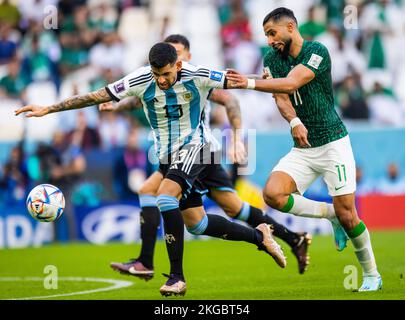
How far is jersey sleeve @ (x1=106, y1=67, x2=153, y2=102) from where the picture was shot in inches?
360

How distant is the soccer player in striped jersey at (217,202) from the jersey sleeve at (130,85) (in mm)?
914

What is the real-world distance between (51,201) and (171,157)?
138cm

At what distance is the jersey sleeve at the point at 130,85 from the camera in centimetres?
913

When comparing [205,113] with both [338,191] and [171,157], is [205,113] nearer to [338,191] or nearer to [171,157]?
[171,157]

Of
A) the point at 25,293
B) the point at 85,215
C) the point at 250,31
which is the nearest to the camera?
the point at 25,293

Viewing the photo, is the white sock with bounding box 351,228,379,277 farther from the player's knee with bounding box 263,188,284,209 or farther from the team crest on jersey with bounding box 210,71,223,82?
the team crest on jersey with bounding box 210,71,223,82

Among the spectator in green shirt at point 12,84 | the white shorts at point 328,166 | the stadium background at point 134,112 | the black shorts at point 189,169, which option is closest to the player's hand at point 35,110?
the black shorts at point 189,169

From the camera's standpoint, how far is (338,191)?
923cm

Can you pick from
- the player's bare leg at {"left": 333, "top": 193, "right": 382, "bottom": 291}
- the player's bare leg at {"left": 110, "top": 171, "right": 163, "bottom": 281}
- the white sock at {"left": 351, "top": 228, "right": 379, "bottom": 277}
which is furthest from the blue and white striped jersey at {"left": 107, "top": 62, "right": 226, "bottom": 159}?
the white sock at {"left": 351, "top": 228, "right": 379, "bottom": 277}

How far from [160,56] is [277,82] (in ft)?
3.74

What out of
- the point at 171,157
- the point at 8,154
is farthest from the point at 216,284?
the point at 8,154

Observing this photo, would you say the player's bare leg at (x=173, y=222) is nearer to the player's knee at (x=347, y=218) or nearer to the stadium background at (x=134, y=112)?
the player's knee at (x=347, y=218)
